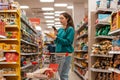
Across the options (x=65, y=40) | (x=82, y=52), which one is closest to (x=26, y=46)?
(x=82, y=52)

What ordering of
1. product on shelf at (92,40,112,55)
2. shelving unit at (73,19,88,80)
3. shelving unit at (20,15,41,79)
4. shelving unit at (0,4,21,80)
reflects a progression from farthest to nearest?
shelving unit at (73,19,88,80), shelving unit at (20,15,41,79), shelving unit at (0,4,21,80), product on shelf at (92,40,112,55)

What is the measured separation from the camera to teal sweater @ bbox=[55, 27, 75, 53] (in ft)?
14.0

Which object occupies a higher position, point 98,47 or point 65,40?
point 65,40

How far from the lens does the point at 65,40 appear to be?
14.0 ft

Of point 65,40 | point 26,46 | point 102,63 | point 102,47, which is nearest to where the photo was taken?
point 65,40

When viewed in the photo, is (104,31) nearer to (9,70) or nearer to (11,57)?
(11,57)

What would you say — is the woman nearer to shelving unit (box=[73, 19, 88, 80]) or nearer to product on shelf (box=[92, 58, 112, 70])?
product on shelf (box=[92, 58, 112, 70])

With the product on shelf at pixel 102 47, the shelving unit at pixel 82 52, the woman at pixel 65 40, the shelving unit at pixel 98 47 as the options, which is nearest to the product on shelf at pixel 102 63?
the shelving unit at pixel 98 47

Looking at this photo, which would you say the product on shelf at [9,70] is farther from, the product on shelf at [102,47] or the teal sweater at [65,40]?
the product on shelf at [102,47]

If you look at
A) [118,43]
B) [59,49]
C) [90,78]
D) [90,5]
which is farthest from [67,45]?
[90,5]

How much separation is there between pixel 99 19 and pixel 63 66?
1650mm

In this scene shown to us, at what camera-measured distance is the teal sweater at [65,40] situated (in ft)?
14.0

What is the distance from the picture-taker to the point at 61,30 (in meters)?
4.43

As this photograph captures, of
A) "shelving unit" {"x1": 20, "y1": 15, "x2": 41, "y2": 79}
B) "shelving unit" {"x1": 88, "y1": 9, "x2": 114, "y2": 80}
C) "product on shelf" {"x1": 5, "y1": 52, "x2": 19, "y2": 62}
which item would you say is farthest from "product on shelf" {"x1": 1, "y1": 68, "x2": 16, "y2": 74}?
"shelving unit" {"x1": 88, "y1": 9, "x2": 114, "y2": 80}
